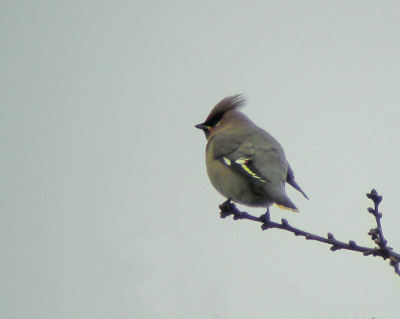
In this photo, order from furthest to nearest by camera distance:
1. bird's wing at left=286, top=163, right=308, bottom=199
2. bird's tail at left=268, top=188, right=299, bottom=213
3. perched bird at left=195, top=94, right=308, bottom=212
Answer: bird's wing at left=286, top=163, right=308, bottom=199
perched bird at left=195, top=94, right=308, bottom=212
bird's tail at left=268, top=188, right=299, bottom=213

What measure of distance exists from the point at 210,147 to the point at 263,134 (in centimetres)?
56

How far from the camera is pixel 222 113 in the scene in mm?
5996

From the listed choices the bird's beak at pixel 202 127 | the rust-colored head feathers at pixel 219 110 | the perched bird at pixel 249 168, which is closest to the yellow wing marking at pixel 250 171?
the perched bird at pixel 249 168

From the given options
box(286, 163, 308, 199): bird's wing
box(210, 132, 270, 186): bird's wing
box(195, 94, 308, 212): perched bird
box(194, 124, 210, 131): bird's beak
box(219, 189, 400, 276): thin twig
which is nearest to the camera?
box(219, 189, 400, 276): thin twig

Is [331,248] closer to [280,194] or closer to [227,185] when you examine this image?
[280,194]

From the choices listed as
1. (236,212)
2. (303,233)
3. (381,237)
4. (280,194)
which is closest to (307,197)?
(280,194)

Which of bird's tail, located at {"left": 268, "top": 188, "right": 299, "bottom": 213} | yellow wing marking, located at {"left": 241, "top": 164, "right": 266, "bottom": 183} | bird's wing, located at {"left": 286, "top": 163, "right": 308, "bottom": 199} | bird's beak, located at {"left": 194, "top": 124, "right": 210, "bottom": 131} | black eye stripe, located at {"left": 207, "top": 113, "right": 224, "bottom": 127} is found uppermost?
black eye stripe, located at {"left": 207, "top": 113, "right": 224, "bottom": 127}

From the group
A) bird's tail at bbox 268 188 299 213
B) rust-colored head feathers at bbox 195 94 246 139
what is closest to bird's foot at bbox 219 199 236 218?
bird's tail at bbox 268 188 299 213

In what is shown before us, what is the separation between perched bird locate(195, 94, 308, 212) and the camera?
13.1ft

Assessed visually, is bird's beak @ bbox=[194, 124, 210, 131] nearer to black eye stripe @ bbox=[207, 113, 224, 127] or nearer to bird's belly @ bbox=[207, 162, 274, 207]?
black eye stripe @ bbox=[207, 113, 224, 127]

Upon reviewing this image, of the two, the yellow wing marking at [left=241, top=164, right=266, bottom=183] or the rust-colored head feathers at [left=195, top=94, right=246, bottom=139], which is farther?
the rust-colored head feathers at [left=195, top=94, right=246, bottom=139]

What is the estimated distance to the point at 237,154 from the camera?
14.8 feet

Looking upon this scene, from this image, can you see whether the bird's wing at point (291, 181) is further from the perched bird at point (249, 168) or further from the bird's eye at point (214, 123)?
the bird's eye at point (214, 123)

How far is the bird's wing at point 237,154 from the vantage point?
411 cm
